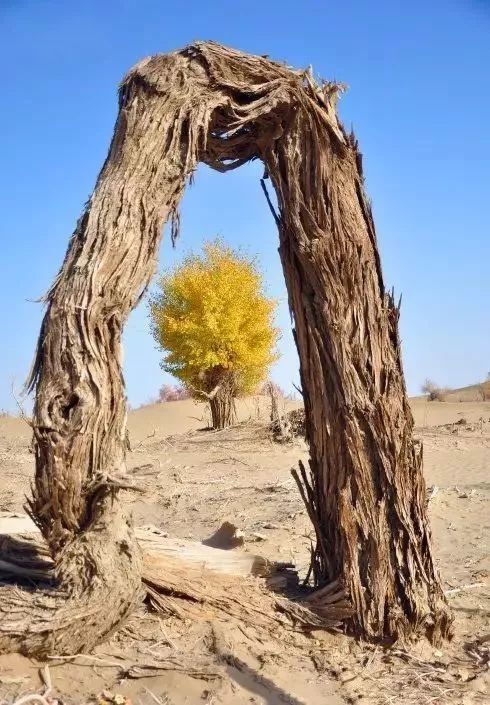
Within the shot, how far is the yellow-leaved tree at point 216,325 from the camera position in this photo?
61.9 feet

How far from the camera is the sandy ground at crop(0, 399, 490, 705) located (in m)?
3.30

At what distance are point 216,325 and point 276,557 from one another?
12581 mm

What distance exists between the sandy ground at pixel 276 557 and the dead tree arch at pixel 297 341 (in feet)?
0.67

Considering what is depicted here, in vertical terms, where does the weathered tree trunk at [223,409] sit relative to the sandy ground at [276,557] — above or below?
above

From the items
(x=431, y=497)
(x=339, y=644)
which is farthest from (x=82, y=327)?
(x=431, y=497)

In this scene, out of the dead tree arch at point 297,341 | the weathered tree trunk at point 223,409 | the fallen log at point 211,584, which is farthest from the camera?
the weathered tree trunk at point 223,409

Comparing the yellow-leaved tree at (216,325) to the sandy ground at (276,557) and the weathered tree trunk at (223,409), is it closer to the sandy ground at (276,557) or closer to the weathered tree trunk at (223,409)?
the weathered tree trunk at (223,409)

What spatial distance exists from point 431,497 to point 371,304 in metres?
4.64

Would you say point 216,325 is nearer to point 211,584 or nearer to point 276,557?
point 276,557

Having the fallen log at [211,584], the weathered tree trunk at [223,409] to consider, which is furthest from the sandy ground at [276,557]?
the weathered tree trunk at [223,409]

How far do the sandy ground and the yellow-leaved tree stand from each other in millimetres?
4707

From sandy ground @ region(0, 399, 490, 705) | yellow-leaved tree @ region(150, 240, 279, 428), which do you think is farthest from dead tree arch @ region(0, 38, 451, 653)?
yellow-leaved tree @ region(150, 240, 279, 428)

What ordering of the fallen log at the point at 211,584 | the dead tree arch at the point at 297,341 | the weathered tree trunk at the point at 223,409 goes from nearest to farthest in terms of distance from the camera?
1. the dead tree arch at the point at 297,341
2. the fallen log at the point at 211,584
3. the weathered tree trunk at the point at 223,409

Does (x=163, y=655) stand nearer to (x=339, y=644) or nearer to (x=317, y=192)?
(x=339, y=644)
